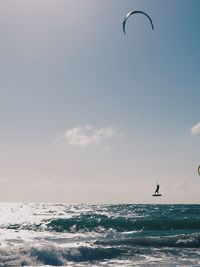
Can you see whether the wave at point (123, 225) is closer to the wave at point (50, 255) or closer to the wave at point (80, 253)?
the wave at point (80, 253)

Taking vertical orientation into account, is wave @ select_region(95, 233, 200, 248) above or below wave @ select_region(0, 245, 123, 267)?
above

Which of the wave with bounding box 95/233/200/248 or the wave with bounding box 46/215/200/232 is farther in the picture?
the wave with bounding box 46/215/200/232

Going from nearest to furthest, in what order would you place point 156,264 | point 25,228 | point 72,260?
point 156,264 < point 72,260 < point 25,228

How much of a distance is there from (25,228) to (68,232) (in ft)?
18.3

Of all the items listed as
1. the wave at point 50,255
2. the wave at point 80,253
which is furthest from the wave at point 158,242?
the wave at point 50,255

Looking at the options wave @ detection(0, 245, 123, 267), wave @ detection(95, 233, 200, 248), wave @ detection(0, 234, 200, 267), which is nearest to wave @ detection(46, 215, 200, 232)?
wave @ detection(95, 233, 200, 248)

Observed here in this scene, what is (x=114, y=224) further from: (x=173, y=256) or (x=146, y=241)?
(x=173, y=256)

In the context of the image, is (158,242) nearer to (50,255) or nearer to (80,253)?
(80,253)

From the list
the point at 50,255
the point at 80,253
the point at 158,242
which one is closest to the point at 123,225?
the point at 158,242

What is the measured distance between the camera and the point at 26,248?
79.5ft

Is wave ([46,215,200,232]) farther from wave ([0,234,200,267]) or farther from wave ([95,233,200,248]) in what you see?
wave ([0,234,200,267])

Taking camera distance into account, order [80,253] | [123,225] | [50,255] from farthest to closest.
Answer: [123,225]
[80,253]
[50,255]

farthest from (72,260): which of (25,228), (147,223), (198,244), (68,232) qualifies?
(147,223)

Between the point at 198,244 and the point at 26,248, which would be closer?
the point at 26,248
